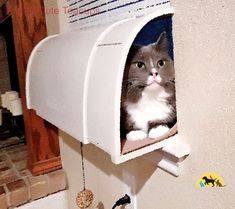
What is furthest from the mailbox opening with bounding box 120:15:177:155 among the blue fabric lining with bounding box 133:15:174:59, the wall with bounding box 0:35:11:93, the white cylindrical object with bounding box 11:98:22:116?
the wall with bounding box 0:35:11:93

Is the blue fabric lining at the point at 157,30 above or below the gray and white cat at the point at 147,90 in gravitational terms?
above

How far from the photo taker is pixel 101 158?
108 cm

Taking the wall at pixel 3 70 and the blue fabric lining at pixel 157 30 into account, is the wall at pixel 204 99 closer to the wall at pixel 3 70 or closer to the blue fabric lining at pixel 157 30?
the blue fabric lining at pixel 157 30

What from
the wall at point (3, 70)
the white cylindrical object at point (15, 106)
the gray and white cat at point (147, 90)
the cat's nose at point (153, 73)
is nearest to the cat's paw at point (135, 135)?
the gray and white cat at point (147, 90)

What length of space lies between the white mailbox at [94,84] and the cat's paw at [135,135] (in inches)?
0.5

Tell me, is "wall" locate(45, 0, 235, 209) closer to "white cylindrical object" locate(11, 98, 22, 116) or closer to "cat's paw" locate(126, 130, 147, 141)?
"cat's paw" locate(126, 130, 147, 141)

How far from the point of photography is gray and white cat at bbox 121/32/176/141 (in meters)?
0.58

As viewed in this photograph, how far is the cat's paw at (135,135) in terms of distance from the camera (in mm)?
595

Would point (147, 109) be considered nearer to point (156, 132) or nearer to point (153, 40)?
point (156, 132)

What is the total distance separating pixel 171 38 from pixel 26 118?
841mm

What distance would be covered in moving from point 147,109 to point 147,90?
42mm

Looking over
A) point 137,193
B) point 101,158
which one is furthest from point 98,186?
point 137,193

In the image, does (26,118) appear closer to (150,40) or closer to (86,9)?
(86,9)

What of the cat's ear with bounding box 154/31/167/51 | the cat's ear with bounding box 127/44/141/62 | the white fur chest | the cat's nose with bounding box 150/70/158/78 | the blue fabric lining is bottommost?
the white fur chest
